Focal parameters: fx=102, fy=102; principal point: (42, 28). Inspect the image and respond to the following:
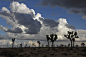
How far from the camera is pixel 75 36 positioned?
134 feet

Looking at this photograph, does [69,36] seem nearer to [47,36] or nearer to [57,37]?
[57,37]

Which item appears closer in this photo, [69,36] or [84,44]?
[69,36]

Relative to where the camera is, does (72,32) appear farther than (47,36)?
No

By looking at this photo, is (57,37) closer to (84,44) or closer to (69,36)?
(69,36)

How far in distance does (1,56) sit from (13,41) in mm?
37308

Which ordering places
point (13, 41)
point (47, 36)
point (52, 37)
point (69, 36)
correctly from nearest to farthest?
1. point (69, 36)
2. point (52, 37)
3. point (47, 36)
4. point (13, 41)

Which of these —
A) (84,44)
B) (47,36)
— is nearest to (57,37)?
(47,36)

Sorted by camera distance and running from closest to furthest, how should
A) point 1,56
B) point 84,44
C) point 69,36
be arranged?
point 1,56
point 69,36
point 84,44

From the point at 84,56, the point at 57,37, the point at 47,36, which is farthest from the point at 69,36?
the point at 84,56

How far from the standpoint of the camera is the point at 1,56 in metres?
21.0

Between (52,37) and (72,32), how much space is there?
9.60 metres

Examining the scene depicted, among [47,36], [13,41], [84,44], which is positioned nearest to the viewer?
[47,36]

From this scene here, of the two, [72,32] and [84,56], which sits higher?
[72,32]

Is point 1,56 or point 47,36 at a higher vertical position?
point 47,36
